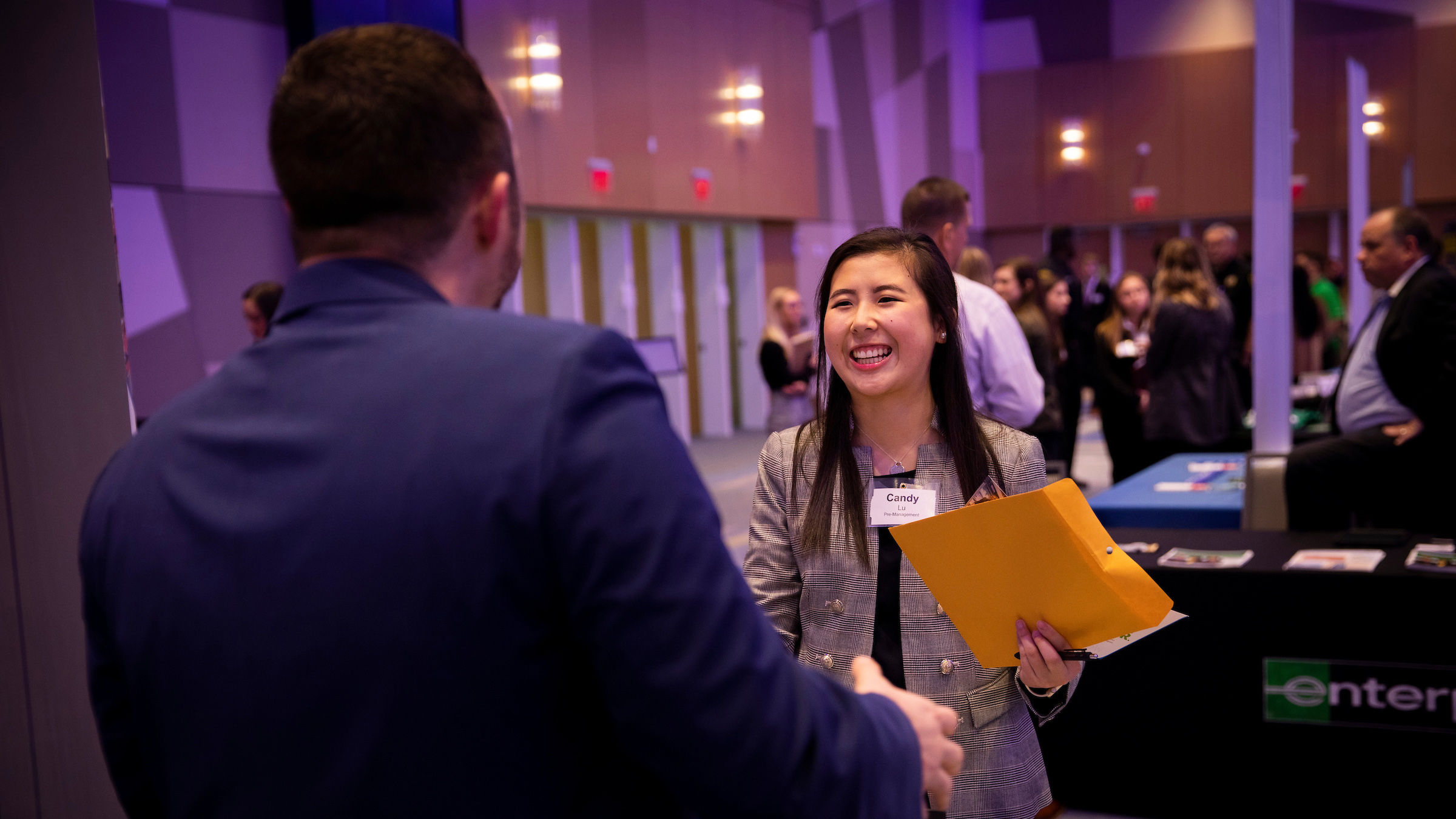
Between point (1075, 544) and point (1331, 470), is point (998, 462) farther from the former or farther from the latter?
point (1331, 470)

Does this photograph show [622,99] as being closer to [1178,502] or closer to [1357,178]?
[1357,178]

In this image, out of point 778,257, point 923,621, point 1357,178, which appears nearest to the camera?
point 923,621

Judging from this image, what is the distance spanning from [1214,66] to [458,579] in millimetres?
15139

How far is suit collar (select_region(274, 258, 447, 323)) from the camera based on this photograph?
0.80 m

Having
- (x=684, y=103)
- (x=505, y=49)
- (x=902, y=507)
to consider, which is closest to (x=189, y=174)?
(x=505, y=49)

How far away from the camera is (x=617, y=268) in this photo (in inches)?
396

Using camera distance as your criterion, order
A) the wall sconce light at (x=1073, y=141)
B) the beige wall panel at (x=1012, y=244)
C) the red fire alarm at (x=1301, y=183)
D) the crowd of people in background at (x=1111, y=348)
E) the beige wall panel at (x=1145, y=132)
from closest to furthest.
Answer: the crowd of people in background at (x=1111, y=348)
the red fire alarm at (x=1301, y=183)
the beige wall panel at (x=1145, y=132)
the wall sconce light at (x=1073, y=141)
the beige wall panel at (x=1012, y=244)

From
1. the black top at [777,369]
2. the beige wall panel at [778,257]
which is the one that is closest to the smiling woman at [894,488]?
the black top at [777,369]

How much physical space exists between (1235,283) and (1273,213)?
312 centimetres

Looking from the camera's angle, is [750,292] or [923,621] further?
[750,292]

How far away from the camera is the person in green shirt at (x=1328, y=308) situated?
977cm

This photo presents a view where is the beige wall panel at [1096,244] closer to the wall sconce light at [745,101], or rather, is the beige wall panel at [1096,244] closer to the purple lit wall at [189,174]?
the wall sconce light at [745,101]

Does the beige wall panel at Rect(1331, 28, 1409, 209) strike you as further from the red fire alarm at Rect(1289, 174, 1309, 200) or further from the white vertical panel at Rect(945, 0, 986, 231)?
the white vertical panel at Rect(945, 0, 986, 231)

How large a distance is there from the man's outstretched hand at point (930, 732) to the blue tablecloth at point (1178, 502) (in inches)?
112
